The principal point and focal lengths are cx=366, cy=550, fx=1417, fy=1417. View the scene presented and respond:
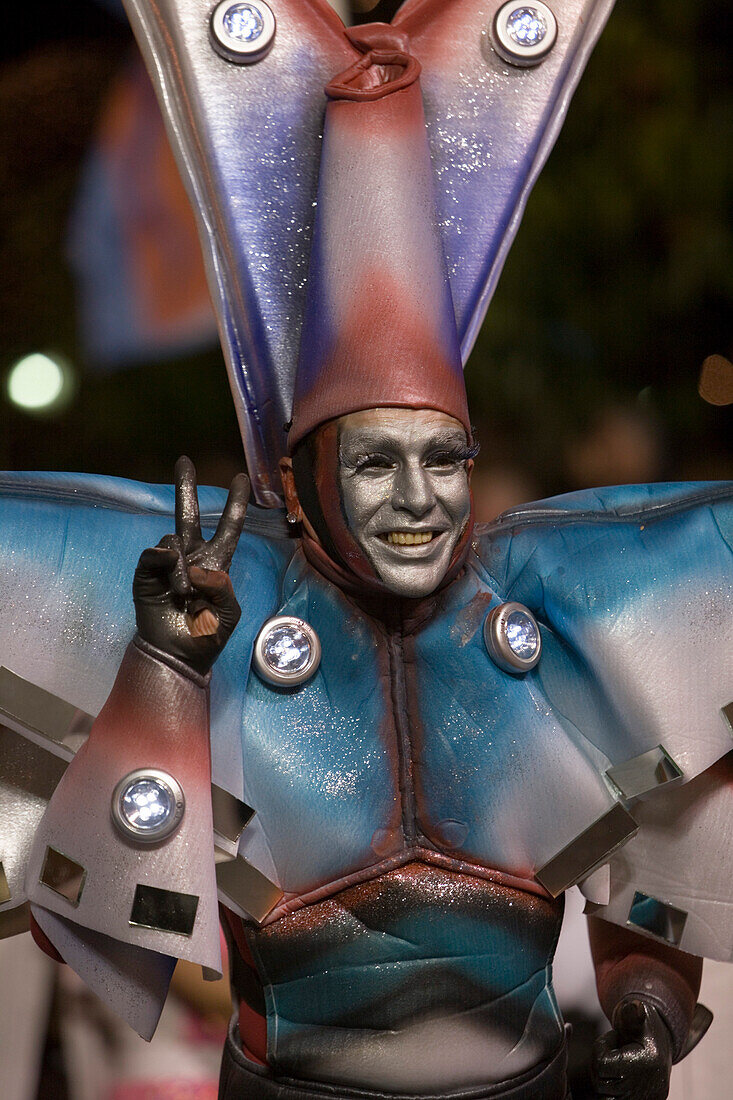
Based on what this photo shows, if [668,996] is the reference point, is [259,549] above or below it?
above

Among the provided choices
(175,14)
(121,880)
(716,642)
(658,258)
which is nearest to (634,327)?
(658,258)

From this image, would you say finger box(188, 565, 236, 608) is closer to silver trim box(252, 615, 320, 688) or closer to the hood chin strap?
silver trim box(252, 615, 320, 688)

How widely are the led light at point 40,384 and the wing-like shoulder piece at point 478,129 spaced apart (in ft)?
1.55

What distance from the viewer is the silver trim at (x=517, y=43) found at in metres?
1.27

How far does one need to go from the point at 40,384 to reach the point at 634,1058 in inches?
35.0

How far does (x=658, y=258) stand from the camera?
1.66 m

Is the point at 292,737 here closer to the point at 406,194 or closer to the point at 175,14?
the point at 406,194

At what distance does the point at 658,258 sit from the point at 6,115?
75 centimetres

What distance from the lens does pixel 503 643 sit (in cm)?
116

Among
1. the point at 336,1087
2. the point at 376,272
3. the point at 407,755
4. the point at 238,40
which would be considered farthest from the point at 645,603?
the point at 238,40

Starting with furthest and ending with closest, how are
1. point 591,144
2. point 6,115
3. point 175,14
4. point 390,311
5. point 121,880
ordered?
point 591,144 < point 6,115 < point 175,14 < point 390,311 < point 121,880

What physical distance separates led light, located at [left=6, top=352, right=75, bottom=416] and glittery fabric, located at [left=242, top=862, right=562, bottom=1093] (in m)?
0.64

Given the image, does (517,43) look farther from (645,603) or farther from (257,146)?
(645,603)

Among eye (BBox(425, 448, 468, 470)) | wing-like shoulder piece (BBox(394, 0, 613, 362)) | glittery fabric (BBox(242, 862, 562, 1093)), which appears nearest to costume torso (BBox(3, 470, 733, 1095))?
glittery fabric (BBox(242, 862, 562, 1093))
